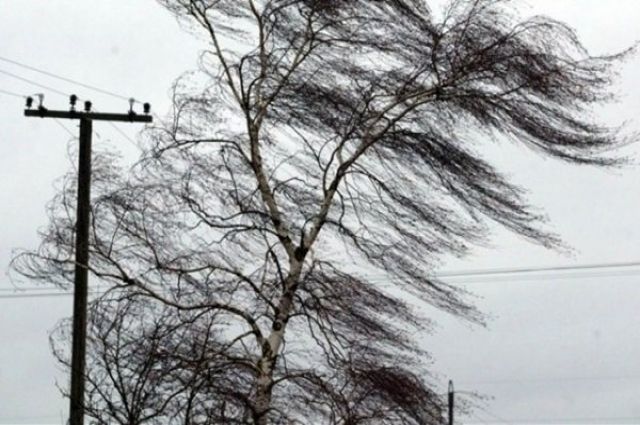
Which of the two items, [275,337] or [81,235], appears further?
[81,235]

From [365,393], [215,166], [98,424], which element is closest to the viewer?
[365,393]

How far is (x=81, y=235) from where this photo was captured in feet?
71.8

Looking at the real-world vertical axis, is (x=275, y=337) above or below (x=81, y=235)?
below

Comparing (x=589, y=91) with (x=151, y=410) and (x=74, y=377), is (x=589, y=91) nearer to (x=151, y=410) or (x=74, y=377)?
(x=151, y=410)

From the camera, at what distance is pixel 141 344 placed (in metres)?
21.1

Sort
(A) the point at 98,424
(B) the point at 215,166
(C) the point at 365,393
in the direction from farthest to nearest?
(A) the point at 98,424, (B) the point at 215,166, (C) the point at 365,393

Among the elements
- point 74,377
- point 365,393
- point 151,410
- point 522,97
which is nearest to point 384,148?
point 522,97

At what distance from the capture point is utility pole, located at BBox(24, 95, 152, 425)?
22188 millimetres

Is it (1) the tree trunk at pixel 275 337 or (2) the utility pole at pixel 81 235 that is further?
(2) the utility pole at pixel 81 235

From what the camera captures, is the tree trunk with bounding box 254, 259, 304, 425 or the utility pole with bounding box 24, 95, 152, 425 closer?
the tree trunk with bounding box 254, 259, 304, 425

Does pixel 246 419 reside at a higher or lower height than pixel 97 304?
lower

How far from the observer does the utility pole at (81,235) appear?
2219 cm

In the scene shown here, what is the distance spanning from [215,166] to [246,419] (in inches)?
129

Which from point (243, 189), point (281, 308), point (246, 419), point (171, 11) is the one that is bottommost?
point (246, 419)
